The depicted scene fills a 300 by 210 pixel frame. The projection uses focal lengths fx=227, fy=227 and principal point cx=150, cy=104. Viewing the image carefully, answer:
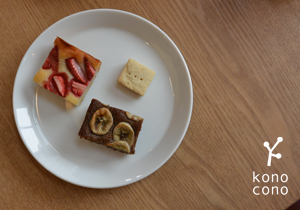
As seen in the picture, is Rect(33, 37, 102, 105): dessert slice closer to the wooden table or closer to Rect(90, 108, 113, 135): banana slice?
Rect(90, 108, 113, 135): banana slice

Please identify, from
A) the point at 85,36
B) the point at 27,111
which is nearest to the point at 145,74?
the point at 85,36

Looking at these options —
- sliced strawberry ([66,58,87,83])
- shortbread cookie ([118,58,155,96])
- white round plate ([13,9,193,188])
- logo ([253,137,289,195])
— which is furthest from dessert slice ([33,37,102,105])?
logo ([253,137,289,195])

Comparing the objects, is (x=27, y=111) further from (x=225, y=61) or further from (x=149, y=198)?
(x=225, y=61)

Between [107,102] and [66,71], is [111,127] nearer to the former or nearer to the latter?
[107,102]

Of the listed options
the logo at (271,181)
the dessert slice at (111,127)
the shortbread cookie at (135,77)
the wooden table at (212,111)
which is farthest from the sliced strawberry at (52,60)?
the logo at (271,181)

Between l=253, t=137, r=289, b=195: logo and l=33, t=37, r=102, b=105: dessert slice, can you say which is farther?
l=253, t=137, r=289, b=195: logo

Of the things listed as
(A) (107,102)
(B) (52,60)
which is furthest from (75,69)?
(A) (107,102)

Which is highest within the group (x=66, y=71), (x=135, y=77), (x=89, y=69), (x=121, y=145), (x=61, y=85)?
(x=135, y=77)
